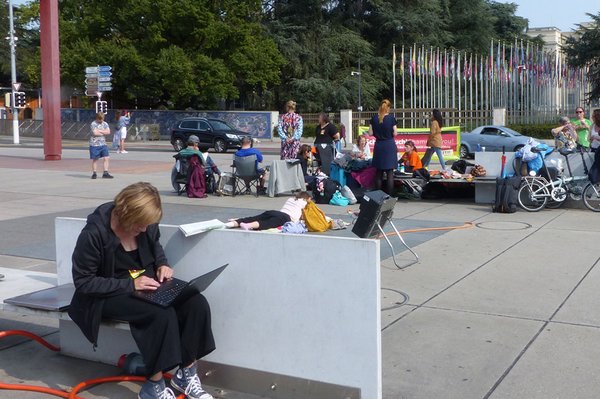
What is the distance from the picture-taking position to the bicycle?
12.1m

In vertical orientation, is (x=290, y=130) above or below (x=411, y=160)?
above

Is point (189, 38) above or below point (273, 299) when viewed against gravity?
above

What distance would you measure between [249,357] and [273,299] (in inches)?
16.6

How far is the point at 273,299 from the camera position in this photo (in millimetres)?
4457

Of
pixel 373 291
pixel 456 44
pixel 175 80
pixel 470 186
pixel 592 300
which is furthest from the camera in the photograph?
pixel 456 44

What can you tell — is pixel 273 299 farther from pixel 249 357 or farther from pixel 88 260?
pixel 88 260

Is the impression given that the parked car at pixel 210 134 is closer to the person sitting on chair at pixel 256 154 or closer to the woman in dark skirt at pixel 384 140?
the person sitting on chair at pixel 256 154

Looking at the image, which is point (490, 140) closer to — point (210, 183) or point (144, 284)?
point (210, 183)

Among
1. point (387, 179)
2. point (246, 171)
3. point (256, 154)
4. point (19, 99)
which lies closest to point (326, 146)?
point (256, 154)

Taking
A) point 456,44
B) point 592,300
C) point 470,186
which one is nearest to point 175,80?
point 456,44

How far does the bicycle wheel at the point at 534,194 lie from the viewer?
477 inches

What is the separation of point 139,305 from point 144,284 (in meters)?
0.16

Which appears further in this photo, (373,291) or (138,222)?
(138,222)

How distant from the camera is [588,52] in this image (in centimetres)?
5728
